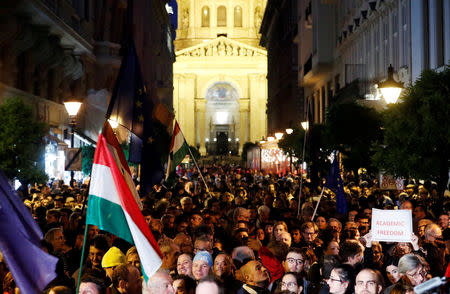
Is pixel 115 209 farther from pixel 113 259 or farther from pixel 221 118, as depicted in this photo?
pixel 221 118

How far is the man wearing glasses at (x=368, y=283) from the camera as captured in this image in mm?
5773

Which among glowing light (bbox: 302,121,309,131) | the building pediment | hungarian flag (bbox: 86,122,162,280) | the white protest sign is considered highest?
the building pediment

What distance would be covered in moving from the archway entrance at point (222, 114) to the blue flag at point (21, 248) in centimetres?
10673

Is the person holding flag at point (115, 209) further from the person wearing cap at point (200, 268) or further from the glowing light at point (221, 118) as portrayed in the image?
the glowing light at point (221, 118)

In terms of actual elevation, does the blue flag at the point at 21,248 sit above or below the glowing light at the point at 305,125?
below

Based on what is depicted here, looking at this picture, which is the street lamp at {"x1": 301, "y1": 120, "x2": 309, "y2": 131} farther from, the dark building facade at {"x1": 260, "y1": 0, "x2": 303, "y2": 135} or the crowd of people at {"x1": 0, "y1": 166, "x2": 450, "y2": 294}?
the dark building facade at {"x1": 260, "y1": 0, "x2": 303, "y2": 135}

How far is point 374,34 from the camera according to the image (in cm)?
2844

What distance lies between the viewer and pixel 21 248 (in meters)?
5.11

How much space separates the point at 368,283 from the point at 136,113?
4.88m

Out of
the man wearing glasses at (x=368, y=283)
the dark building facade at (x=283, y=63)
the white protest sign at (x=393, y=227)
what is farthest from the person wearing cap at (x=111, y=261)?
the dark building facade at (x=283, y=63)

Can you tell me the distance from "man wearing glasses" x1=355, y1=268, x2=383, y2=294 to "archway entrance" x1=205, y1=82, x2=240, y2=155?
348ft

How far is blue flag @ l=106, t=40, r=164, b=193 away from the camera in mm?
9094

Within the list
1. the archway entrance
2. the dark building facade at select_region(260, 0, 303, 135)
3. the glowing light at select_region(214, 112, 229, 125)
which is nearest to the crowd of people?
the dark building facade at select_region(260, 0, 303, 135)

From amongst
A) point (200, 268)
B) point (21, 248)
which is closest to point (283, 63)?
point (200, 268)
